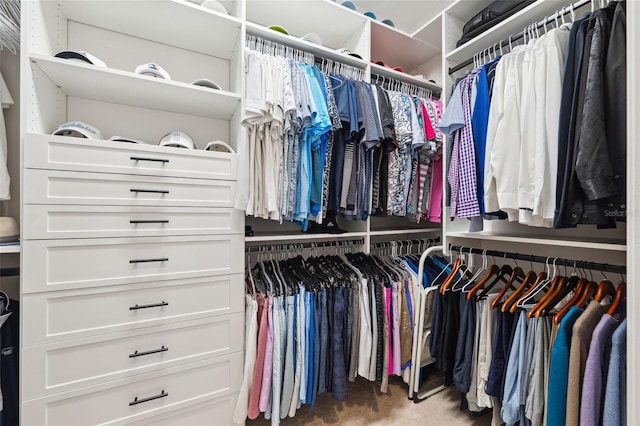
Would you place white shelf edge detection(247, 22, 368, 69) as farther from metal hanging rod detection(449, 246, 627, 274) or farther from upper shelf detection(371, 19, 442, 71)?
metal hanging rod detection(449, 246, 627, 274)

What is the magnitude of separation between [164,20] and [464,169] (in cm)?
167

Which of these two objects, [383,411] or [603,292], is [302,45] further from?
[383,411]

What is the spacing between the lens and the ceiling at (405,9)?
206 centimetres

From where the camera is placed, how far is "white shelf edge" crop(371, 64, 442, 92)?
1773mm

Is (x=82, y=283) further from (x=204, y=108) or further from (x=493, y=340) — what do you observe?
(x=493, y=340)

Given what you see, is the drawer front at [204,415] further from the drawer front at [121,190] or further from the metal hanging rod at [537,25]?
the metal hanging rod at [537,25]

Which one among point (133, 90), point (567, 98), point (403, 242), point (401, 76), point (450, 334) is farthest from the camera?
point (403, 242)

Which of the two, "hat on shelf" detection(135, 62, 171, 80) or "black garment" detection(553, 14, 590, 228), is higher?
"hat on shelf" detection(135, 62, 171, 80)

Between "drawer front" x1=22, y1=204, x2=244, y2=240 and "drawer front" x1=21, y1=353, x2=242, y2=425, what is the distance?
1.98 ft

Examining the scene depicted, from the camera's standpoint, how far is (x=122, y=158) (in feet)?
3.75

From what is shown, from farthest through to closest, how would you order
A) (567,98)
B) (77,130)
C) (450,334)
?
(450,334) < (77,130) < (567,98)

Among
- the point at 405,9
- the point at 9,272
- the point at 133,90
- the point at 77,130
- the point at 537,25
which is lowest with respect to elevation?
the point at 9,272

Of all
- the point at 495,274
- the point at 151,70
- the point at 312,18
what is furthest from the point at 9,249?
the point at 495,274

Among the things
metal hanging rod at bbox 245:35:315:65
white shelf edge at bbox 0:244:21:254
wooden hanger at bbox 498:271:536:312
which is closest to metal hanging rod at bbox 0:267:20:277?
white shelf edge at bbox 0:244:21:254
